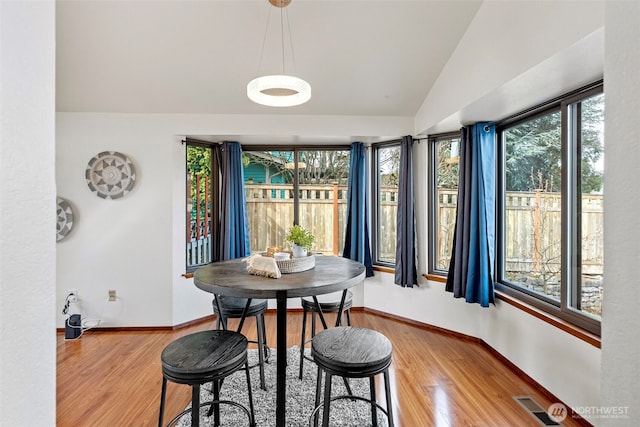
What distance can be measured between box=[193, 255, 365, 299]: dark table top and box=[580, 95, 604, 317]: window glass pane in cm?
147

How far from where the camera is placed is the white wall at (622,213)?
57cm

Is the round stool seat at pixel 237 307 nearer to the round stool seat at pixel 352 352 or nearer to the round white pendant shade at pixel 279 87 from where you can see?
the round stool seat at pixel 352 352

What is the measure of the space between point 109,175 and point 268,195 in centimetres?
172

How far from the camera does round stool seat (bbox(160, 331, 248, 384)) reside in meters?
1.51

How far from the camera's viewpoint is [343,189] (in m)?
4.18

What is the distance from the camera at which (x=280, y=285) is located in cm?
172

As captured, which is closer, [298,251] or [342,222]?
[298,251]

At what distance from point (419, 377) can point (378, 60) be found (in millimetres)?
2618

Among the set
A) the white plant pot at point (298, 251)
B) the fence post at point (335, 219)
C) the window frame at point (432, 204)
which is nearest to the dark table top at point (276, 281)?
the white plant pot at point (298, 251)

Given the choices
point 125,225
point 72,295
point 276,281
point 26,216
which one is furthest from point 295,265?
point 72,295

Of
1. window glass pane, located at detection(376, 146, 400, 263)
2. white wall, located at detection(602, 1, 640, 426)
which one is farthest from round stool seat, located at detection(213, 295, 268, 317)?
white wall, located at detection(602, 1, 640, 426)

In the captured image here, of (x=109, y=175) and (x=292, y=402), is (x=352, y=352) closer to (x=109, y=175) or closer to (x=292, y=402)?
(x=292, y=402)

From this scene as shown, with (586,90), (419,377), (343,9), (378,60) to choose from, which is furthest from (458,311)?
(343,9)

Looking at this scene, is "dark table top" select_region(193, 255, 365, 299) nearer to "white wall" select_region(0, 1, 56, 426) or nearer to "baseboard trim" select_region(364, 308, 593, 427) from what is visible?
"white wall" select_region(0, 1, 56, 426)
